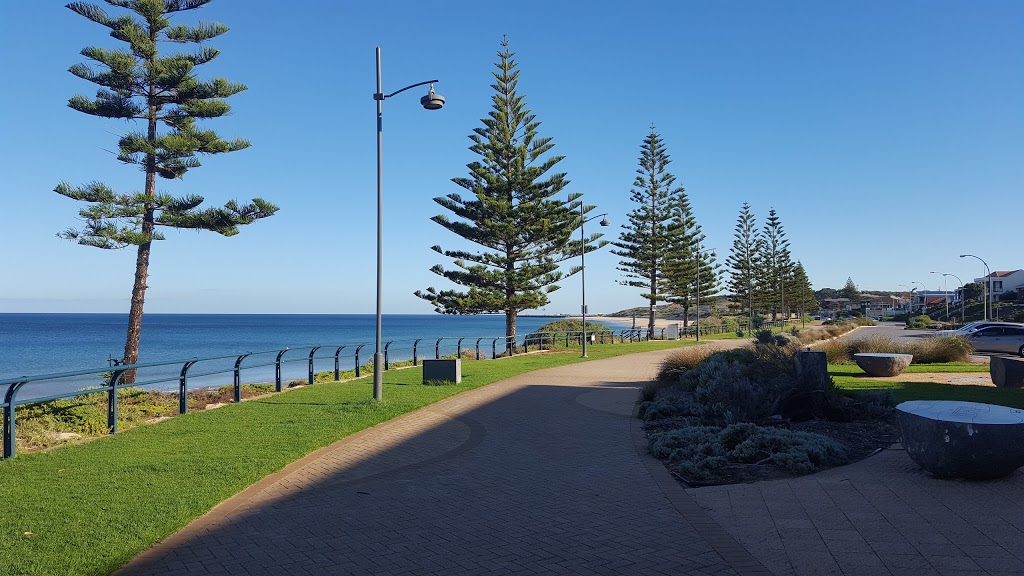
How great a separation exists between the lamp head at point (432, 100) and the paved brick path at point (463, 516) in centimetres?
581

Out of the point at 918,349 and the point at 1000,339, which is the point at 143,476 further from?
the point at 1000,339

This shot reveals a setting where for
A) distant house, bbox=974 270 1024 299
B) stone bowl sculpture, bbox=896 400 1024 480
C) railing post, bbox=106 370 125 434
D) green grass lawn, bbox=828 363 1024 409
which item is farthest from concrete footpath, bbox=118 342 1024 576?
distant house, bbox=974 270 1024 299

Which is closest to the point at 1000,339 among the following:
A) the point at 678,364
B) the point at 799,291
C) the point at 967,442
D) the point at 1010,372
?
the point at 1010,372

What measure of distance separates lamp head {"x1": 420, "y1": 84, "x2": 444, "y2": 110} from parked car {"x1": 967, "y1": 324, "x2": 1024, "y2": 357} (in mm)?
21896

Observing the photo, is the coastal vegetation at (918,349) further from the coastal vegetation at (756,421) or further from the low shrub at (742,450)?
the low shrub at (742,450)

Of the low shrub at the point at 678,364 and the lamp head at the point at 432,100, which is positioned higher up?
the lamp head at the point at 432,100

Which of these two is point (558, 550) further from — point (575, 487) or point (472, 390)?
point (472, 390)

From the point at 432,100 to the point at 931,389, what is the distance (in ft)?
34.9

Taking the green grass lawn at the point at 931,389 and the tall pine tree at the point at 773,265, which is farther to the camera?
the tall pine tree at the point at 773,265

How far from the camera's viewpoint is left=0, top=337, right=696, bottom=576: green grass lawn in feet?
14.5

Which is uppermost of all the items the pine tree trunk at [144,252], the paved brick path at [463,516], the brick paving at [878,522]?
the pine tree trunk at [144,252]

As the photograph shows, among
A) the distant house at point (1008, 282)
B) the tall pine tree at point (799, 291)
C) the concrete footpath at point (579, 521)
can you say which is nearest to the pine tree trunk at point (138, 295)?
the concrete footpath at point (579, 521)

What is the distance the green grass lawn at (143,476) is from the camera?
4414mm

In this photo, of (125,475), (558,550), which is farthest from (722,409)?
(125,475)
